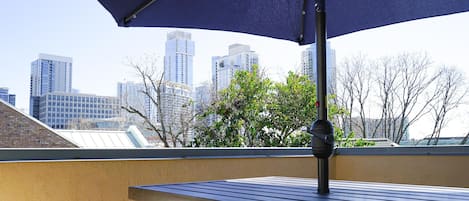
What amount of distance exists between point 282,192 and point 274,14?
3.26 feet

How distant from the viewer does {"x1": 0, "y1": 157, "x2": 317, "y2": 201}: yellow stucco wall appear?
2408 millimetres

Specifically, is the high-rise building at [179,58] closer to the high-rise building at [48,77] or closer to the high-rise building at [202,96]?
the high-rise building at [202,96]

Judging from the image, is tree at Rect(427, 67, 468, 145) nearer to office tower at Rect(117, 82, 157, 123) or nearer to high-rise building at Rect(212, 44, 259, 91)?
high-rise building at Rect(212, 44, 259, 91)

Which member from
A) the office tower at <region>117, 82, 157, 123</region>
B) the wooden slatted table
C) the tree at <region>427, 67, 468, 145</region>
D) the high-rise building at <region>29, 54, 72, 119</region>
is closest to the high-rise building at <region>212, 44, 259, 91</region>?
the office tower at <region>117, 82, 157, 123</region>

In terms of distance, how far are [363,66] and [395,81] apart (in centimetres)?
43

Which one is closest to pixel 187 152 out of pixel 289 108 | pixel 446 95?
pixel 289 108

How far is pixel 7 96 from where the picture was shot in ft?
10.8

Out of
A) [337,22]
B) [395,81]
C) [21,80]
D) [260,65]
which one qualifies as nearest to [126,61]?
[21,80]

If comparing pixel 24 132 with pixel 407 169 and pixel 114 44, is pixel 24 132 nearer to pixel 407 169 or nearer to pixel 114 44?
pixel 114 44

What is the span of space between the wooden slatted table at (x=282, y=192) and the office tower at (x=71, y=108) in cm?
186

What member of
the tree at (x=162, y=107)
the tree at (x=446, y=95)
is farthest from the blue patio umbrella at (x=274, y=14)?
the tree at (x=446, y=95)

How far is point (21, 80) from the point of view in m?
3.45

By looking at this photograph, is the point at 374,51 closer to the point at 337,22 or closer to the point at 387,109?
the point at 387,109

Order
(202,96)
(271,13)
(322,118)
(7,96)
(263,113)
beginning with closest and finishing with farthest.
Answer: (322,118)
(271,13)
(7,96)
(202,96)
(263,113)
